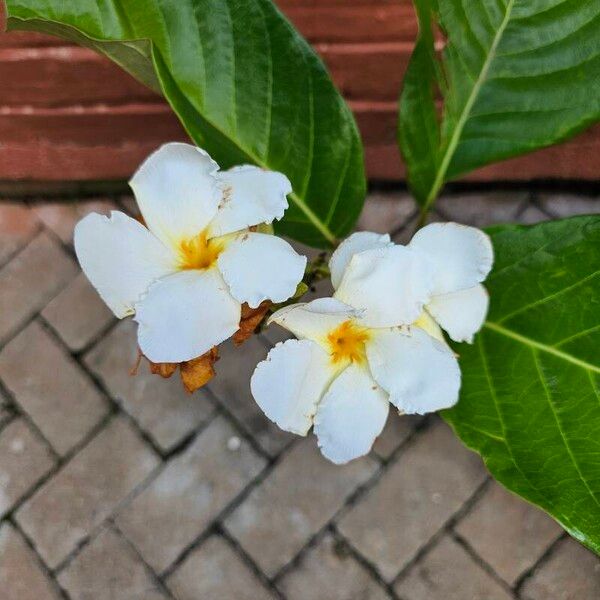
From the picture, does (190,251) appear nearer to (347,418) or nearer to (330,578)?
(347,418)

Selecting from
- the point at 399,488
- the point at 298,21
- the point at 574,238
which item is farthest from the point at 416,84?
the point at 399,488

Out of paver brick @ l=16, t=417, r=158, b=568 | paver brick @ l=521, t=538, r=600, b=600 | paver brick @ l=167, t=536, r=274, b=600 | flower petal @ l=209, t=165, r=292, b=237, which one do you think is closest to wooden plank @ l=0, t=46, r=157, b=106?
paver brick @ l=16, t=417, r=158, b=568

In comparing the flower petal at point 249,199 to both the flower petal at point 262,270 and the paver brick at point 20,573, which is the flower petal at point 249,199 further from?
the paver brick at point 20,573

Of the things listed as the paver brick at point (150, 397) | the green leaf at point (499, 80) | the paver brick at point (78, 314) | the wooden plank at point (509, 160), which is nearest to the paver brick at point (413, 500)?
the paver brick at point (150, 397)

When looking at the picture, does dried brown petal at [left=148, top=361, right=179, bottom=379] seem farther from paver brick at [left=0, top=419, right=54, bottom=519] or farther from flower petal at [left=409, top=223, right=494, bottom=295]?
paver brick at [left=0, top=419, right=54, bottom=519]

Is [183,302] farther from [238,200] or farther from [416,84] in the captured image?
[416,84]

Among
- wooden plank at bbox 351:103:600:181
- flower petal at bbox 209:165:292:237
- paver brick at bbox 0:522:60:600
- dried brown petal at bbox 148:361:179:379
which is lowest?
paver brick at bbox 0:522:60:600
